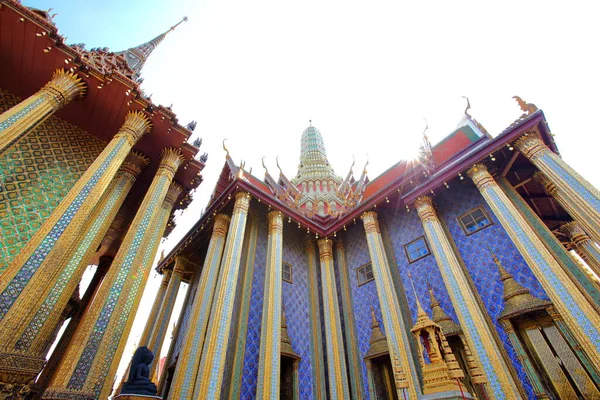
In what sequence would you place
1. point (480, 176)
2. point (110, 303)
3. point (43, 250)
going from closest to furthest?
point (43, 250), point (110, 303), point (480, 176)

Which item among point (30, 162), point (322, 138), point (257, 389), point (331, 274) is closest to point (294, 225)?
point (331, 274)

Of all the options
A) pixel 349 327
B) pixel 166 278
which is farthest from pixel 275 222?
pixel 166 278

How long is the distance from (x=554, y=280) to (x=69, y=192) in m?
9.76

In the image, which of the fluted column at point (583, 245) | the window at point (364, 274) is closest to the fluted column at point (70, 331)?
the window at point (364, 274)

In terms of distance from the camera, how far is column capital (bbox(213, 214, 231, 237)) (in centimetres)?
996

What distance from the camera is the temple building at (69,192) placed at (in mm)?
5219

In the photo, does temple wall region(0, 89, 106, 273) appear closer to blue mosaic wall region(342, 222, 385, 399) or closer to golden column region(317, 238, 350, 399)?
golden column region(317, 238, 350, 399)

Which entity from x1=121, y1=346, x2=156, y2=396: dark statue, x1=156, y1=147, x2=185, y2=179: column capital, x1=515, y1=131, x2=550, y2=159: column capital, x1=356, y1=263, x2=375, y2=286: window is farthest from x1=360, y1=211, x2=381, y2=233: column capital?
x1=121, y1=346, x2=156, y2=396: dark statue

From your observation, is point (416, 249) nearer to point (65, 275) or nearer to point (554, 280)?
point (554, 280)

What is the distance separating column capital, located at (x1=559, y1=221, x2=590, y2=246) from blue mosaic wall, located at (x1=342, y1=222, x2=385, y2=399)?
25.9ft

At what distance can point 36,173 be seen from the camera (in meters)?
7.70

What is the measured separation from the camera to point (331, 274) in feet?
34.0

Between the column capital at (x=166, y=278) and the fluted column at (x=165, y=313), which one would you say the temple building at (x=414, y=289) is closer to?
the fluted column at (x=165, y=313)

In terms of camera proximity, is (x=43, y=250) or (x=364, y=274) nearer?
(x=43, y=250)
